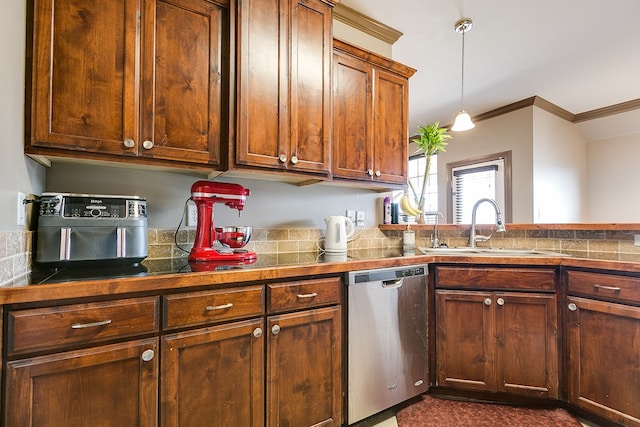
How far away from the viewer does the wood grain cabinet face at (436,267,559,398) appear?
175cm

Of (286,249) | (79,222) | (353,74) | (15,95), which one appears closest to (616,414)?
(286,249)

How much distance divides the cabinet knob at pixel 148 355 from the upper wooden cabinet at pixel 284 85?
0.92 meters

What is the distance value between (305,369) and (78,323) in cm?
92

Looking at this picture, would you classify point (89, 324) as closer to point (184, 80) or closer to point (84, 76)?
point (84, 76)

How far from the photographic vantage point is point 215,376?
1.22 m

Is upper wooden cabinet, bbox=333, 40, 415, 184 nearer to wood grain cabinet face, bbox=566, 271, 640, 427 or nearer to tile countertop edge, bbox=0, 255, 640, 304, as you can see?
tile countertop edge, bbox=0, 255, 640, 304

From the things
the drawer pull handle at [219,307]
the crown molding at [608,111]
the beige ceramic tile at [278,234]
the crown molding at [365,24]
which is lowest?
the drawer pull handle at [219,307]

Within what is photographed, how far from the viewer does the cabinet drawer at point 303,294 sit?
1354 millimetres

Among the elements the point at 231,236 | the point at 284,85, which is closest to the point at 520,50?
the point at 284,85

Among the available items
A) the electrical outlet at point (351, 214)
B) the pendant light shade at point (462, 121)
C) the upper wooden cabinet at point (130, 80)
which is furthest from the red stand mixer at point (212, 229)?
the pendant light shade at point (462, 121)

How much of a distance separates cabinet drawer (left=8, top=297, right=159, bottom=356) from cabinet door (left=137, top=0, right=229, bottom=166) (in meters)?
0.71

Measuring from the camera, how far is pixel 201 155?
1.53 meters

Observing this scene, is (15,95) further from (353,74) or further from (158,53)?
(353,74)

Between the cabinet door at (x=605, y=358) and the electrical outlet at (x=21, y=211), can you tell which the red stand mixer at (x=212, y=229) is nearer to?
the electrical outlet at (x=21, y=211)
